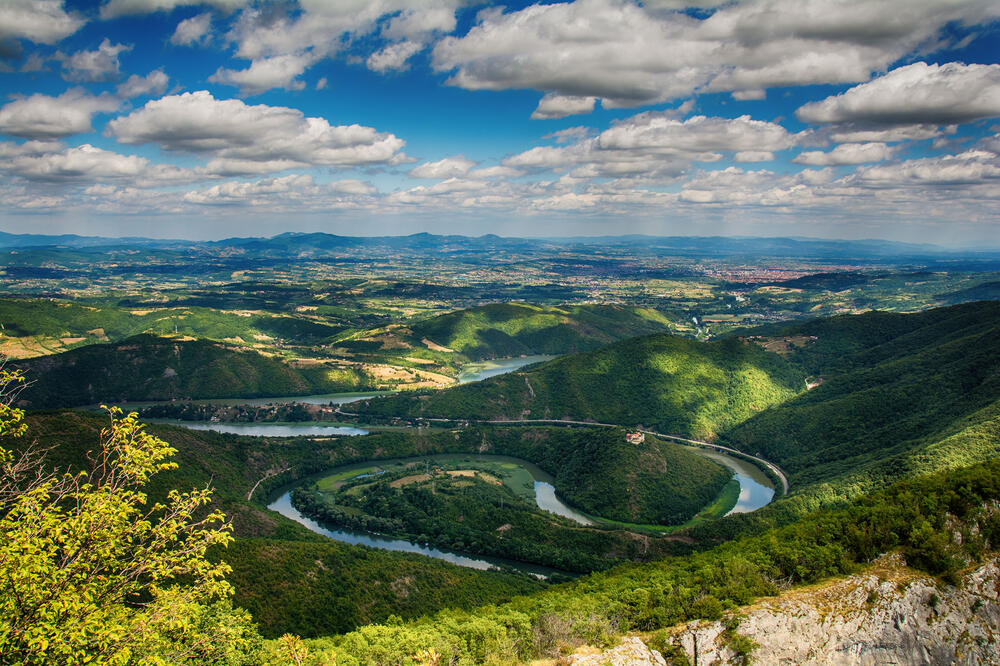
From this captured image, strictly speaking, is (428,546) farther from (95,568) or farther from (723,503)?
(95,568)

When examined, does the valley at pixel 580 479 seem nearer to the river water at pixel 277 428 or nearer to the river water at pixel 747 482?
the river water at pixel 747 482

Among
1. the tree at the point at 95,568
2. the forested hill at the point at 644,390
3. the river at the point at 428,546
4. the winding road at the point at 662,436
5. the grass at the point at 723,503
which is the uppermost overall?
the tree at the point at 95,568

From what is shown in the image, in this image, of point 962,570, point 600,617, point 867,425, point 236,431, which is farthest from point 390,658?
point 236,431

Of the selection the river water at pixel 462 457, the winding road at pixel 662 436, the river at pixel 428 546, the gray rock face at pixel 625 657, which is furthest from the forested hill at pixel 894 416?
the gray rock face at pixel 625 657

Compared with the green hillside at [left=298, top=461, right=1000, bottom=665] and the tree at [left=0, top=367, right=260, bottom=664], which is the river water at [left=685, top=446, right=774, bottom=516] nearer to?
the green hillside at [left=298, top=461, right=1000, bottom=665]

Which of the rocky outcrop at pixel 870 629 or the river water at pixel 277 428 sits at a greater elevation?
the rocky outcrop at pixel 870 629

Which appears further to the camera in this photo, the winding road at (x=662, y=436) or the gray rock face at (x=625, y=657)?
the winding road at (x=662, y=436)
